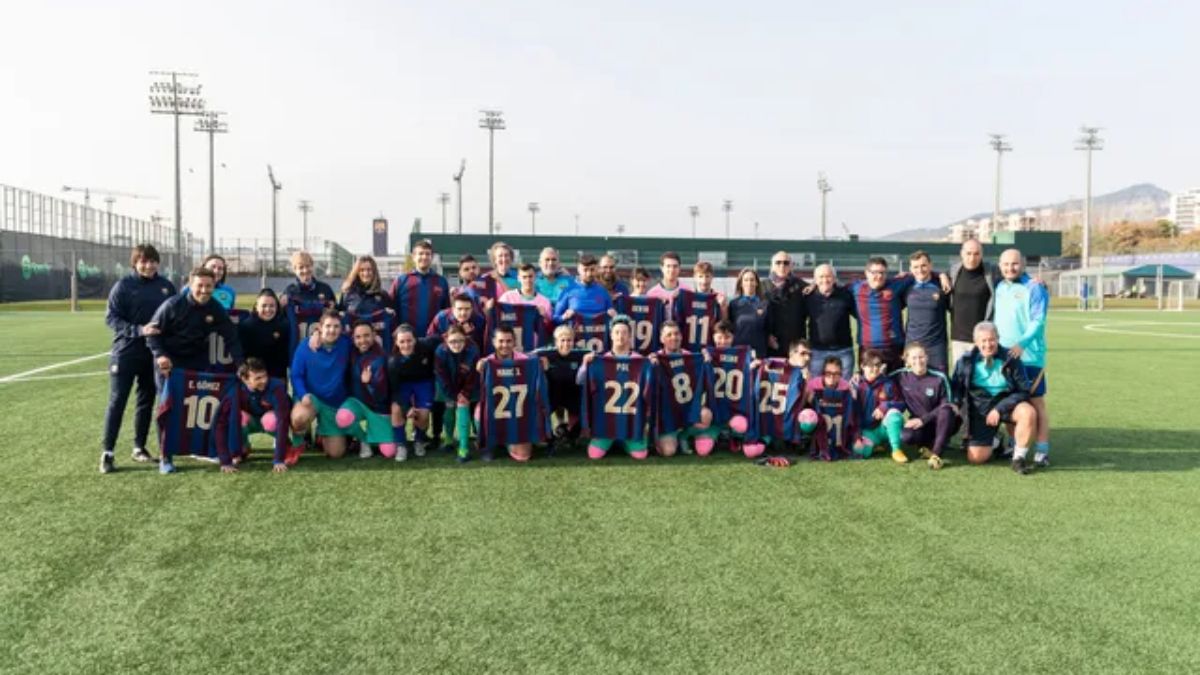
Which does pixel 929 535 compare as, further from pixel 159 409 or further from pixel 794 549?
pixel 159 409

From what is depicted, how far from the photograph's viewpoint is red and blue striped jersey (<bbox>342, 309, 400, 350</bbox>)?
6.79 metres

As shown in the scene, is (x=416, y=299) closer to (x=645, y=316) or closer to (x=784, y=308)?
(x=645, y=316)

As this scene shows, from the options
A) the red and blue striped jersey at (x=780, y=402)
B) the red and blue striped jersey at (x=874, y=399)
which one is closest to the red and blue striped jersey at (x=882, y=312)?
the red and blue striped jersey at (x=874, y=399)

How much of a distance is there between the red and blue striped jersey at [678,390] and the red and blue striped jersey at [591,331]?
57 centimetres

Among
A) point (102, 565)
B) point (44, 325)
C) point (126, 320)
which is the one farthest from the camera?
point (44, 325)

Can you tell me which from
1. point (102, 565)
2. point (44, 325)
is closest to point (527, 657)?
point (102, 565)

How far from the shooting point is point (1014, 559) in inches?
158

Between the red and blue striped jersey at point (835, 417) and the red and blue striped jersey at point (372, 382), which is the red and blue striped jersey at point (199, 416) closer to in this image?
the red and blue striped jersey at point (372, 382)

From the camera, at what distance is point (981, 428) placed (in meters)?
6.17

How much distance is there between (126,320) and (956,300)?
6.48 m

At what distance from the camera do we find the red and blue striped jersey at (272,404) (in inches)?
237

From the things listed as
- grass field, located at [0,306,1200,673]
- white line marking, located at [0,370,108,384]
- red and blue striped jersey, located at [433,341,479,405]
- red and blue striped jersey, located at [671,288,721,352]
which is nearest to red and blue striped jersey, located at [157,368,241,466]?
grass field, located at [0,306,1200,673]

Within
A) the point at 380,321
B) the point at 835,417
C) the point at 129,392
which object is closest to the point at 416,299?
the point at 380,321

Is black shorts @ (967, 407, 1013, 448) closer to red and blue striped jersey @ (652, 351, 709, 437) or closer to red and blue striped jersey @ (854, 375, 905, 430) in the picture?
red and blue striped jersey @ (854, 375, 905, 430)
